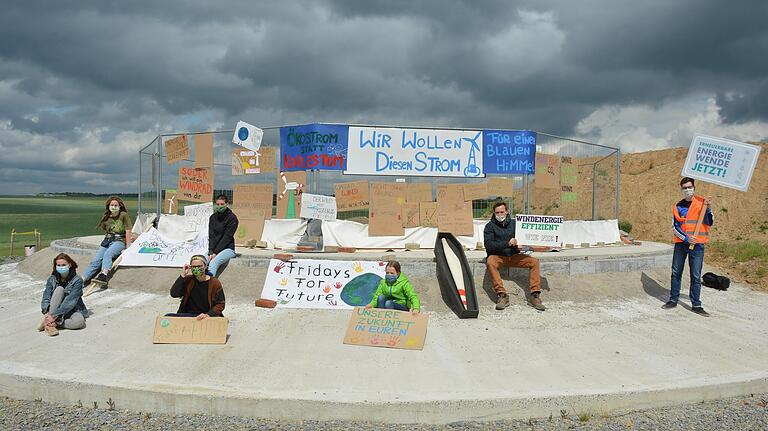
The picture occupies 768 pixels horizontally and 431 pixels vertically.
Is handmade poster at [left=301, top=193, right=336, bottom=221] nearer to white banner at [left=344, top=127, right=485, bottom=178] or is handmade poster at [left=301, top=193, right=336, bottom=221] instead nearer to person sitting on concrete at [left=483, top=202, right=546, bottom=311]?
white banner at [left=344, top=127, right=485, bottom=178]

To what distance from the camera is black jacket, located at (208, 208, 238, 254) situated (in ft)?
30.4

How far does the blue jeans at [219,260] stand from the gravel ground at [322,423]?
4.03 metres

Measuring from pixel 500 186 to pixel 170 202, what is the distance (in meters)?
8.50

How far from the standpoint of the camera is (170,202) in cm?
1356

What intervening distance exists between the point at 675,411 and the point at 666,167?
137 ft

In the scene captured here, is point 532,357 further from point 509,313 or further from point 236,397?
point 236,397

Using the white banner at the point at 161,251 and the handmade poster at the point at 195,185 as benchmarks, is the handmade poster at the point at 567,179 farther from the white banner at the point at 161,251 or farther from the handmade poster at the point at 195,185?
the white banner at the point at 161,251

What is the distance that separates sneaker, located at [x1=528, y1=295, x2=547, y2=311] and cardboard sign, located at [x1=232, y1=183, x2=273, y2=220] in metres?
6.29

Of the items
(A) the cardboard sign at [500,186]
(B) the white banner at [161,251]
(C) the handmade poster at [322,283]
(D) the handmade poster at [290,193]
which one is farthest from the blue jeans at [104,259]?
(A) the cardboard sign at [500,186]

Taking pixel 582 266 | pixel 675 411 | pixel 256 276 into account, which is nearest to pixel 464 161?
pixel 582 266

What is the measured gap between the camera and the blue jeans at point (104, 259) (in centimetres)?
947

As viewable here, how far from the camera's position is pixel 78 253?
1106cm

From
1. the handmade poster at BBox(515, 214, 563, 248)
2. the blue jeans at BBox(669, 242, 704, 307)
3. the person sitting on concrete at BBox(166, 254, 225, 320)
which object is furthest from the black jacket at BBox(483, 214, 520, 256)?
the person sitting on concrete at BBox(166, 254, 225, 320)

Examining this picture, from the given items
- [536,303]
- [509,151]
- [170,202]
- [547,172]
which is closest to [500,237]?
[536,303]
